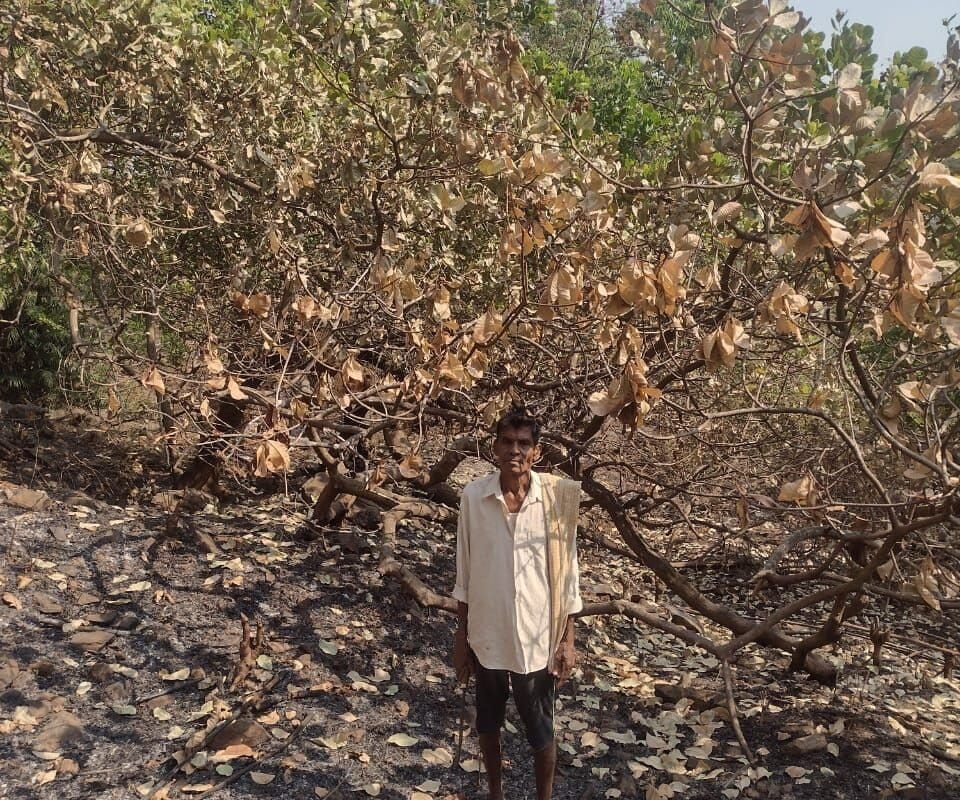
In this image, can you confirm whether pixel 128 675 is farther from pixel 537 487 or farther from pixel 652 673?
pixel 652 673

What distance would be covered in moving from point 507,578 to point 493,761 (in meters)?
0.70

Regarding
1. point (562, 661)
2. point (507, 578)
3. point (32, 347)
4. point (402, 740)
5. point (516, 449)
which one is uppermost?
point (32, 347)

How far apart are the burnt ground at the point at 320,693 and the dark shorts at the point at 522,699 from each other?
0.54 meters

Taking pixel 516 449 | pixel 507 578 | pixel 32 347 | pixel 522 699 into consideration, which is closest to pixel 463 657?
pixel 522 699

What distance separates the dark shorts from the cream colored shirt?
0.06 meters

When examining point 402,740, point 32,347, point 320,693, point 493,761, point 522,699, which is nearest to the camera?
point 522,699

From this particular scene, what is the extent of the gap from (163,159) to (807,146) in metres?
3.03

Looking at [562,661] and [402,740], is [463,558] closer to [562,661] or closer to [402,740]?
[562,661]

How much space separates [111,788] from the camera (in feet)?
9.24

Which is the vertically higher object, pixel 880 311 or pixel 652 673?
pixel 880 311

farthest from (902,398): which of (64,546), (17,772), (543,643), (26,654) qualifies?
(64,546)

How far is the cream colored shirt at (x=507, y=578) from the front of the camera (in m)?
2.61

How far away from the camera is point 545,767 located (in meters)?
2.76

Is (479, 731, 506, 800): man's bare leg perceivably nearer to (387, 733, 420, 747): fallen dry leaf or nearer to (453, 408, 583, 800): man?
(453, 408, 583, 800): man
